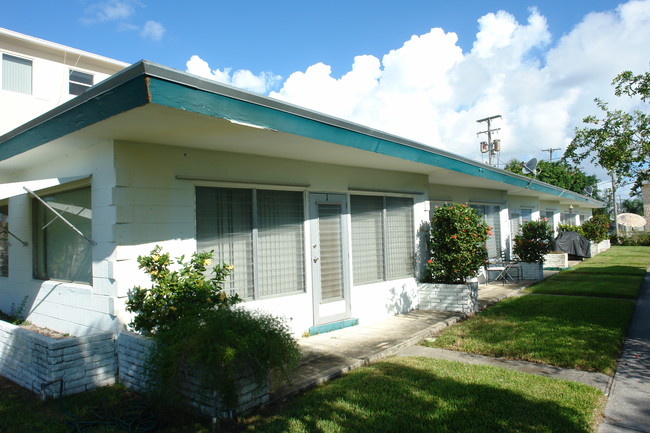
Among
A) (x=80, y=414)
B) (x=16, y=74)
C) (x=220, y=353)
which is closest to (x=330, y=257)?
(x=220, y=353)

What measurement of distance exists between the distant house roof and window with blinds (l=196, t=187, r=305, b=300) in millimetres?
660

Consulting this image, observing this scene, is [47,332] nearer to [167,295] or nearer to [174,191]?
[167,295]

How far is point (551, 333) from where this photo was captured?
252 inches

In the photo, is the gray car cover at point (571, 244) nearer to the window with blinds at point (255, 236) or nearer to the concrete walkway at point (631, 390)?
the concrete walkway at point (631, 390)

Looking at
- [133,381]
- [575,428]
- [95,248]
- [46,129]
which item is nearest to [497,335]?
[575,428]

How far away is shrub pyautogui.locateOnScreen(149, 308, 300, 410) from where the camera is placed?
349 centimetres

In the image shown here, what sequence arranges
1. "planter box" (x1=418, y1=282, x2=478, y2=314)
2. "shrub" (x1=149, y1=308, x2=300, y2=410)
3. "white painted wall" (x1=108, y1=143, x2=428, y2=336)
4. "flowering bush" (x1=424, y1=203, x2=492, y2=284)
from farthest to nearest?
"flowering bush" (x1=424, y1=203, x2=492, y2=284) → "planter box" (x1=418, y1=282, x2=478, y2=314) → "white painted wall" (x1=108, y1=143, x2=428, y2=336) → "shrub" (x1=149, y1=308, x2=300, y2=410)

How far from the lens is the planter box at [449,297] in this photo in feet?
26.9

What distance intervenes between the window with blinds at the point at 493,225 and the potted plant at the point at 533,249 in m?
0.54

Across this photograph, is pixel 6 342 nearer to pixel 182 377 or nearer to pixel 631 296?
pixel 182 377

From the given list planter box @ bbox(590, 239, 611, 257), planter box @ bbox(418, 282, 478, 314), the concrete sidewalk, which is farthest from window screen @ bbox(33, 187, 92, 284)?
planter box @ bbox(590, 239, 611, 257)

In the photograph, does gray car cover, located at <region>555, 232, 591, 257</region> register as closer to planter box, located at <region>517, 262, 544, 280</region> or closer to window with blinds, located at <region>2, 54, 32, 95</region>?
planter box, located at <region>517, 262, 544, 280</region>

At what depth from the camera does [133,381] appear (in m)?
4.55

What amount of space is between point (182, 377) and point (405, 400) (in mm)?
2088
